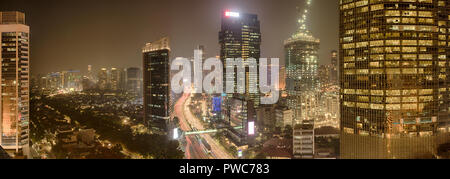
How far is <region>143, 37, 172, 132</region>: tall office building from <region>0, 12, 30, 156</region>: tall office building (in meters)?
7.06

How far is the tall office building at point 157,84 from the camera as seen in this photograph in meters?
16.8

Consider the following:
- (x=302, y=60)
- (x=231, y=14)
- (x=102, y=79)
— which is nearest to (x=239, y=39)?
(x=231, y=14)

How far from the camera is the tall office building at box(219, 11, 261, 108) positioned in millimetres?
24656

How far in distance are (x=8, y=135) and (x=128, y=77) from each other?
23.0 meters

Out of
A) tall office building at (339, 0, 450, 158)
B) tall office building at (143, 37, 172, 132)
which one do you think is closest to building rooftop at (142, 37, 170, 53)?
tall office building at (143, 37, 172, 132)

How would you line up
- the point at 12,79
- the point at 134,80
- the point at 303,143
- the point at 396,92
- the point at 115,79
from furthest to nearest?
the point at 115,79 → the point at 134,80 → the point at 303,143 → the point at 12,79 → the point at 396,92

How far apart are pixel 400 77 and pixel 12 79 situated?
13783 millimetres

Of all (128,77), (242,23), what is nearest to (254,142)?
(242,23)

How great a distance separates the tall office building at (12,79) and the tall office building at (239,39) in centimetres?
1603

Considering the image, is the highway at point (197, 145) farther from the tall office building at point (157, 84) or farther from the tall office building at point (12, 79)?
the tall office building at point (12, 79)

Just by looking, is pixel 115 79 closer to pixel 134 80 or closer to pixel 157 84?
pixel 134 80

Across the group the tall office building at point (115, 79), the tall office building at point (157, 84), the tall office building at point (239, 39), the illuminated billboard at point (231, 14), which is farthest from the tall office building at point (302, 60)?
the tall office building at point (115, 79)

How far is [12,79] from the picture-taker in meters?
10.7

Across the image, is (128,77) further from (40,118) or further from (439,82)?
(439,82)
